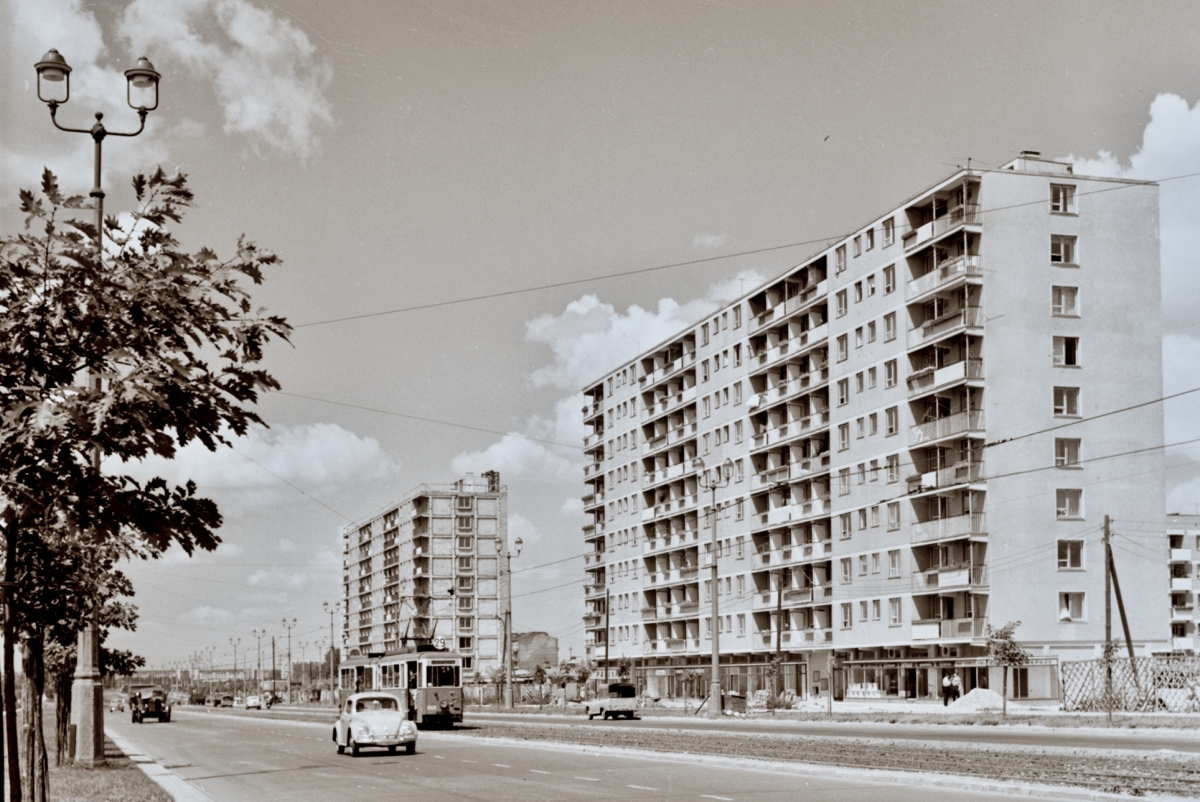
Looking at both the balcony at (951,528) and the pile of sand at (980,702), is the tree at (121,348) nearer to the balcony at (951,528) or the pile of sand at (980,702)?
the pile of sand at (980,702)

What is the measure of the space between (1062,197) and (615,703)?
35.6m

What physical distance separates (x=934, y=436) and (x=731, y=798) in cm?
5695

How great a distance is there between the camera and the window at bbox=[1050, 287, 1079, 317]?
71.9 m

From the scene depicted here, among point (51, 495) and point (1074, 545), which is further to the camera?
point (1074, 545)

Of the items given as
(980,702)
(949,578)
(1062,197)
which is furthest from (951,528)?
(1062,197)

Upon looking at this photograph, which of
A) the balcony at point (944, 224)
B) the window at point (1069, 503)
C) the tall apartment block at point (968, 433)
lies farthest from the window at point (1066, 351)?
the balcony at point (944, 224)

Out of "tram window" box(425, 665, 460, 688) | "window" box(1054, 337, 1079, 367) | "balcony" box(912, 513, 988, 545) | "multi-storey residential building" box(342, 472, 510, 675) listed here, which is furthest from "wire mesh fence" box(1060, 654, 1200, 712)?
"multi-storey residential building" box(342, 472, 510, 675)

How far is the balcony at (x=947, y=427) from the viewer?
232 feet

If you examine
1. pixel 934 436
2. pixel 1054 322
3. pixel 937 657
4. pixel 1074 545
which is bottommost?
pixel 937 657

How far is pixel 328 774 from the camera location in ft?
90.4

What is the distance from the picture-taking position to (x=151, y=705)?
80.9 metres

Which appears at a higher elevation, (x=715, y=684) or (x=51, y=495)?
(x=51, y=495)

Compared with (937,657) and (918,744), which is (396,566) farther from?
(918,744)

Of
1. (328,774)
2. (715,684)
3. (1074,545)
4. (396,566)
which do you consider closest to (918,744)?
(328,774)
